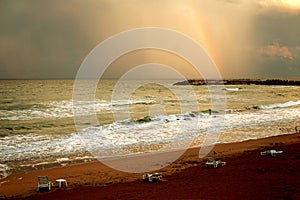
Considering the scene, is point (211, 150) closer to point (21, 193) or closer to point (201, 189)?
point (201, 189)

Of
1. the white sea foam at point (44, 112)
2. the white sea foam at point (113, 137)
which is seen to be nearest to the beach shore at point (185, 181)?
the white sea foam at point (113, 137)

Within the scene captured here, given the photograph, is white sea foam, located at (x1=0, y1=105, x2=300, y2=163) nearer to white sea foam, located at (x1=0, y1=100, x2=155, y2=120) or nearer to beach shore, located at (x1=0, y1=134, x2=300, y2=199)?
beach shore, located at (x1=0, y1=134, x2=300, y2=199)

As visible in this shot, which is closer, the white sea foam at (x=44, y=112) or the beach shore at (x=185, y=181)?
the beach shore at (x=185, y=181)

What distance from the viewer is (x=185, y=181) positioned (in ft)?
33.0

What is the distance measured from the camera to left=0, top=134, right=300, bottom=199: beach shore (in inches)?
343

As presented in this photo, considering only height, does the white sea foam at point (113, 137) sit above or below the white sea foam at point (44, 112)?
below

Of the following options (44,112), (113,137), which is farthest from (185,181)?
(44,112)

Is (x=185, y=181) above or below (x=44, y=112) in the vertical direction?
below

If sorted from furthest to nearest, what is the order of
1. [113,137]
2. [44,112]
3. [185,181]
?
[44,112] → [113,137] → [185,181]

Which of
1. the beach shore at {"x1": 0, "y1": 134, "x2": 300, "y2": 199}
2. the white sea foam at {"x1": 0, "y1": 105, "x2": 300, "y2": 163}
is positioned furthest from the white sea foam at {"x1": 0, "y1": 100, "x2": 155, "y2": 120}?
the beach shore at {"x1": 0, "y1": 134, "x2": 300, "y2": 199}

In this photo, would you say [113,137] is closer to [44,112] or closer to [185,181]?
[185,181]

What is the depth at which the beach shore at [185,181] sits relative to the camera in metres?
8.71

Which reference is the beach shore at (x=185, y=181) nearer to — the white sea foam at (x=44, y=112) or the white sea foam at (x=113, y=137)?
the white sea foam at (x=113, y=137)

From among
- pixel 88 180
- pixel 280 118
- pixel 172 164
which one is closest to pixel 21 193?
pixel 88 180
